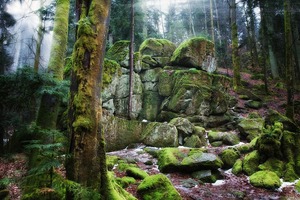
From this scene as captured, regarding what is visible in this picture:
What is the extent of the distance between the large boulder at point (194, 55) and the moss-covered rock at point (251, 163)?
1111 cm

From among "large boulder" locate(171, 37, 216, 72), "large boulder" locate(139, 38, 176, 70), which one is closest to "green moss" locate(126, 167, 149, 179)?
"large boulder" locate(139, 38, 176, 70)

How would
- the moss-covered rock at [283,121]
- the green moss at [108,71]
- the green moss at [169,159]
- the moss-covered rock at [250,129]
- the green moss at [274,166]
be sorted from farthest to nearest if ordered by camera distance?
1. the green moss at [108,71]
2. the moss-covered rock at [250,129]
3. the moss-covered rock at [283,121]
4. the green moss at [169,159]
5. the green moss at [274,166]

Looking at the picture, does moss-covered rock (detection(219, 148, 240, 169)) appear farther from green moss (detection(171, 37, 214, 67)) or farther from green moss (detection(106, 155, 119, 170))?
green moss (detection(171, 37, 214, 67))

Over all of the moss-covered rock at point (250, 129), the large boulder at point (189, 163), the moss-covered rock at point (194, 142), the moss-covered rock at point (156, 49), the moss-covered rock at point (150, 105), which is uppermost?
the moss-covered rock at point (156, 49)

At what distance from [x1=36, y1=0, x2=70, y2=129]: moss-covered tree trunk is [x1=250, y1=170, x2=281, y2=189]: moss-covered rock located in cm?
631

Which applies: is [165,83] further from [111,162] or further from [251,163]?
[111,162]

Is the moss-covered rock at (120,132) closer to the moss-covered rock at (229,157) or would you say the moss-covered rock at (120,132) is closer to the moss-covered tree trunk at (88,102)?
the moss-covered rock at (229,157)

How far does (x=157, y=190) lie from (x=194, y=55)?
14709 millimetres

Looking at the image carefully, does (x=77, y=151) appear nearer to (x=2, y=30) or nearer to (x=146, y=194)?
(x=146, y=194)

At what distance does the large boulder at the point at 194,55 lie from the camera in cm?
1845

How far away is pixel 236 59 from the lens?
19.6 m

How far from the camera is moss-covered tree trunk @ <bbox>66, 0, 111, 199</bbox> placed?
3758 mm

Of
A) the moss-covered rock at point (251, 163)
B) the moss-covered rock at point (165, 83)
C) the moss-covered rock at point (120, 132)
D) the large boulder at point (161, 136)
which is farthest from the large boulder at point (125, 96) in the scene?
the moss-covered rock at point (251, 163)

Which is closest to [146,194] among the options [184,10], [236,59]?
Result: [236,59]
